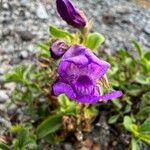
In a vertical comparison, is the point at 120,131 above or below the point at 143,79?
below

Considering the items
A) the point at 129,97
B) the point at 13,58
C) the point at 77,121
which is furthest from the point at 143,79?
the point at 13,58

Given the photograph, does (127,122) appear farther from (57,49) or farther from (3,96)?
(57,49)

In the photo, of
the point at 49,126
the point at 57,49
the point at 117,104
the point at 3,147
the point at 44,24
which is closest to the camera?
the point at 57,49

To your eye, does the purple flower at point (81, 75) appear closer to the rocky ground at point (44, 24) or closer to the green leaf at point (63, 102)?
the green leaf at point (63, 102)

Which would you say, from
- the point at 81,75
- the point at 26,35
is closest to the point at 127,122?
the point at 81,75

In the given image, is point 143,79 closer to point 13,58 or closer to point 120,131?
point 120,131

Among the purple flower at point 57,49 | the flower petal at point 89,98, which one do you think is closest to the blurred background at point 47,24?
the purple flower at point 57,49

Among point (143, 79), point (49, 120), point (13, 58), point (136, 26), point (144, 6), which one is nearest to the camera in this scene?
point (49, 120)
